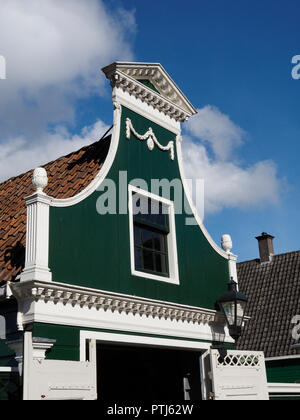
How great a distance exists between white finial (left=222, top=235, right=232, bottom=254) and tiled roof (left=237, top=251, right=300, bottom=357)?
846 cm

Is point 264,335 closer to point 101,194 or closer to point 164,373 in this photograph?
point 164,373

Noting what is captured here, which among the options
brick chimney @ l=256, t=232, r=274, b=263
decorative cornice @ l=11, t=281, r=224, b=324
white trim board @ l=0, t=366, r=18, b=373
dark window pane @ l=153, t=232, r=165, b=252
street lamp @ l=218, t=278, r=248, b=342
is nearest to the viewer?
white trim board @ l=0, t=366, r=18, b=373

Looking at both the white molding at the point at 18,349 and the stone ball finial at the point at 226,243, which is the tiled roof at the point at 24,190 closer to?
the white molding at the point at 18,349

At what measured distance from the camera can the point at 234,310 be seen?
9320 millimetres

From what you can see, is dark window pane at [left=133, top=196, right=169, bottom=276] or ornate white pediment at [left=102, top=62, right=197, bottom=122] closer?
dark window pane at [left=133, top=196, right=169, bottom=276]

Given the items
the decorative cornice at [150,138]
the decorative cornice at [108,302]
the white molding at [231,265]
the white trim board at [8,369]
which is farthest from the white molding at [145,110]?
the white trim board at [8,369]

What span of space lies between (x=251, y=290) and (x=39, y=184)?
52.4ft

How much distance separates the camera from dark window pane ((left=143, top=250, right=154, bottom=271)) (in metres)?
9.38

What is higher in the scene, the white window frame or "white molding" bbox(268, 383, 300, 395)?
the white window frame

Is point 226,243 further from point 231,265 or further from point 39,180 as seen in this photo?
point 39,180

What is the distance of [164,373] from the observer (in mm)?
10375

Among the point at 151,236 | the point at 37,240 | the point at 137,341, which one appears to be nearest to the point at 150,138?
the point at 151,236

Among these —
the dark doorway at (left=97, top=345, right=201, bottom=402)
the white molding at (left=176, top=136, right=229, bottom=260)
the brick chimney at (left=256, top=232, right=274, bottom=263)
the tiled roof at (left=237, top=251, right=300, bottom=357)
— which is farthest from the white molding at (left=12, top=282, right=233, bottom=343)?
the brick chimney at (left=256, top=232, right=274, bottom=263)

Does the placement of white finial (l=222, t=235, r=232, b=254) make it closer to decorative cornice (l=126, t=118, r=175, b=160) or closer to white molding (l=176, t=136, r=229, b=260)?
white molding (l=176, t=136, r=229, b=260)
